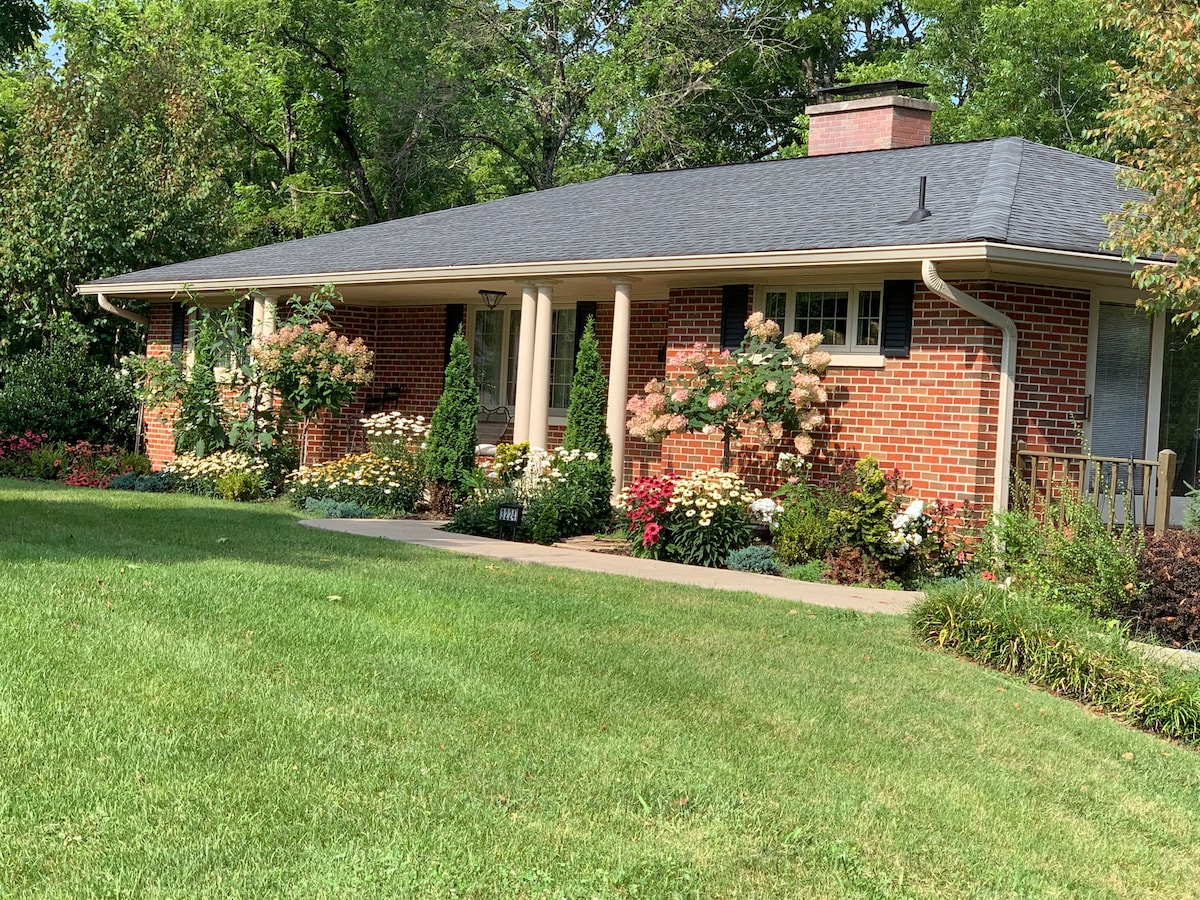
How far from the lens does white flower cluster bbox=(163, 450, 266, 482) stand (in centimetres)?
1691

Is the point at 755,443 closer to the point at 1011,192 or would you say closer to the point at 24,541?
the point at 1011,192

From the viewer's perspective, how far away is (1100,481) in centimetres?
1078

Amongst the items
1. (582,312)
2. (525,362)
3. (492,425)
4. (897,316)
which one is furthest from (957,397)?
(492,425)

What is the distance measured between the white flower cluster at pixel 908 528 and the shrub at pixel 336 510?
19.9 feet

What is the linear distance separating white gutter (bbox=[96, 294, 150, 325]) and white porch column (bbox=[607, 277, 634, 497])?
30.9 ft

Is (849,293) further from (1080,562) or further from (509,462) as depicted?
(1080,562)

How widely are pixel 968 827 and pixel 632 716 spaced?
1.63 metres

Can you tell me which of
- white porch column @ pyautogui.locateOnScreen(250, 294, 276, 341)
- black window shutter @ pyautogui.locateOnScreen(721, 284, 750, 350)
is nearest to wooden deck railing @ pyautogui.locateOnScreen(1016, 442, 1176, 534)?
black window shutter @ pyautogui.locateOnScreen(721, 284, 750, 350)

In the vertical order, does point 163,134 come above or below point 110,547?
above

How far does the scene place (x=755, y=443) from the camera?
13.7m

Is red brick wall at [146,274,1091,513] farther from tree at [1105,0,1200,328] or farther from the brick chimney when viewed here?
the brick chimney

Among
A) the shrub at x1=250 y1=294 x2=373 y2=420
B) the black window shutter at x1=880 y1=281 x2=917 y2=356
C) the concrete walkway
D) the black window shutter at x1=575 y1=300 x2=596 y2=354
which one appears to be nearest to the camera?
the concrete walkway

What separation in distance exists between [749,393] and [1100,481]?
131 inches

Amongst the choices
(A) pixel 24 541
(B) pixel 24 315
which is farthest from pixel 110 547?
(B) pixel 24 315
